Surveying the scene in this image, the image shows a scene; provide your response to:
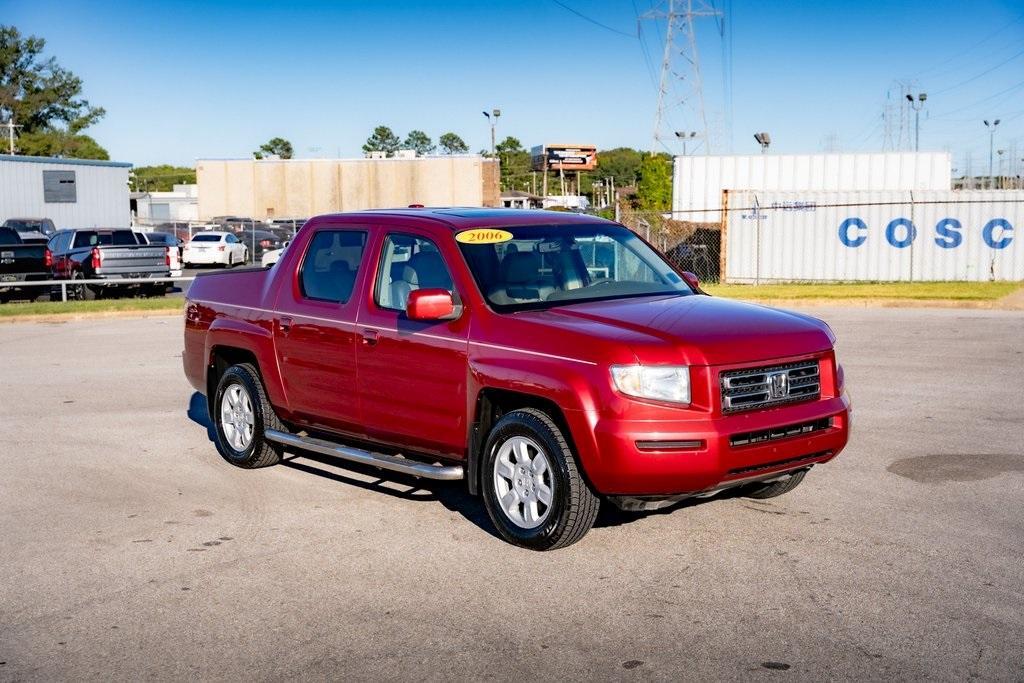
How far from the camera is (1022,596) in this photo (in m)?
5.48

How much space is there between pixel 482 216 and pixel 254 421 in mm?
2399

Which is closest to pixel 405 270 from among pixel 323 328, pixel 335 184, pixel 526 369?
pixel 323 328

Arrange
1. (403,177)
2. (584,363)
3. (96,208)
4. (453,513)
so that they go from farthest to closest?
(403,177), (96,208), (453,513), (584,363)

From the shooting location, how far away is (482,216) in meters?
7.48

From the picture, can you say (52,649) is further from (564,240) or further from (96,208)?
(96,208)

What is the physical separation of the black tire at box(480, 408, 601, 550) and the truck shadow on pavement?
392 mm

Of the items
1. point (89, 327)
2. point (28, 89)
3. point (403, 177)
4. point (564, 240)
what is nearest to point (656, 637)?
point (564, 240)

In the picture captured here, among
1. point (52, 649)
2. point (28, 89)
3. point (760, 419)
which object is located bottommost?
point (52, 649)

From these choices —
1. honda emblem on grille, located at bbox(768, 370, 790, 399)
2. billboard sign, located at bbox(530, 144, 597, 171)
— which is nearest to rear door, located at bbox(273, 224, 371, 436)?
honda emblem on grille, located at bbox(768, 370, 790, 399)

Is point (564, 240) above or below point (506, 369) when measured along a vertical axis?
above

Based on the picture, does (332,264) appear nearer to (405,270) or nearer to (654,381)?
(405,270)

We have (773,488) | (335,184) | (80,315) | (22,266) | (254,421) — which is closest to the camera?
(773,488)

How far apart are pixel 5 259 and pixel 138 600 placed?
23.4 meters

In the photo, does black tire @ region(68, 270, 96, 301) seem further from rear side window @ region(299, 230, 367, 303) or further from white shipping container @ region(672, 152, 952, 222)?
white shipping container @ region(672, 152, 952, 222)
